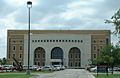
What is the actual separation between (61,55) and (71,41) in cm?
896

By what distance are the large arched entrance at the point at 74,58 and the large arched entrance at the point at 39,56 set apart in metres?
13.4

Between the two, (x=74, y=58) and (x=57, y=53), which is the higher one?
(x=57, y=53)

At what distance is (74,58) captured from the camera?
171250mm

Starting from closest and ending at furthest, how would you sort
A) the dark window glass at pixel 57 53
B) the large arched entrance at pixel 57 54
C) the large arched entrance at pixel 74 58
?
1. the large arched entrance at pixel 57 54
2. the dark window glass at pixel 57 53
3. the large arched entrance at pixel 74 58

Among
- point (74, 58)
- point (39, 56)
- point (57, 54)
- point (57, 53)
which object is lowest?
point (74, 58)

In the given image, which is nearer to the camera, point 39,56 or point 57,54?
point 57,54

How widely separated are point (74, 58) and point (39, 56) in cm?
1743

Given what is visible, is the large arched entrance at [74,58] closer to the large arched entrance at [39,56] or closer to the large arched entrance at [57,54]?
the large arched entrance at [57,54]

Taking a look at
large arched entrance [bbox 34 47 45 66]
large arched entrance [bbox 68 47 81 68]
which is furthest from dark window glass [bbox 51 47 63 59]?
large arched entrance [bbox 34 47 45 66]

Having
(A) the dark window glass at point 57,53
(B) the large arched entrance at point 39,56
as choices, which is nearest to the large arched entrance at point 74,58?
(A) the dark window glass at point 57,53

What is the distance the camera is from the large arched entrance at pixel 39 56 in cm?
17212

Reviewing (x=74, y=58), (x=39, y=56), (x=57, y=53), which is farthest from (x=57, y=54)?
(x=39, y=56)

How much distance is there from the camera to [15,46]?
175125mm

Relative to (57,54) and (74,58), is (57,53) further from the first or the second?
(74,58)
